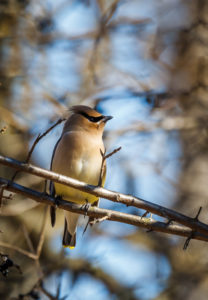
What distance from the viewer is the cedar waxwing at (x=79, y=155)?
13.6ft

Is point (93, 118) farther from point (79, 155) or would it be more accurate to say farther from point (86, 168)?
point (86, 168)

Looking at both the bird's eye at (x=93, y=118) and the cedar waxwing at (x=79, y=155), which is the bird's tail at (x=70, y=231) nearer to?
the cedar waxwing at (x=79, y=155)

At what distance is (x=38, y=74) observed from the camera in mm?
6621

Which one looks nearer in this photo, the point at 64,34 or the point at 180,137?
the point at 180,137

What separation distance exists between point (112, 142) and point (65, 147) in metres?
2.07

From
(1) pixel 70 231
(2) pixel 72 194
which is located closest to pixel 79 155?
(2) pixel 72 194

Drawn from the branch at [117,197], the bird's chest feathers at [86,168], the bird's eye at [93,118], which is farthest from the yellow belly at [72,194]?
the branch at [117,197]

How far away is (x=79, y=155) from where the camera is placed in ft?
13.8

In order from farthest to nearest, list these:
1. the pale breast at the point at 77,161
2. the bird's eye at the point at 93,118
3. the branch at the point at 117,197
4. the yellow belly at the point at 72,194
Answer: the bird's eye at the point at 93,118 < the yellow belly at the point at 72,194 < the pale breast at the point at 77,161 < the branch at the point at 117,197

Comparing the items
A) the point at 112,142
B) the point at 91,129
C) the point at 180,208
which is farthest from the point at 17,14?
the point at 180,208

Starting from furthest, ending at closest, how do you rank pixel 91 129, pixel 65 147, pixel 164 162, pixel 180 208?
pixel 164 162 < pixel 180 208 < pixel 91 129 < pixel 65 147

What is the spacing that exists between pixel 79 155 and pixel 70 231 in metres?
0.97

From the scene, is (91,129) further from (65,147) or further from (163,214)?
(163,214)

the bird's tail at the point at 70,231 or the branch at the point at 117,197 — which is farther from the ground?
the branch at the point at 117,197
